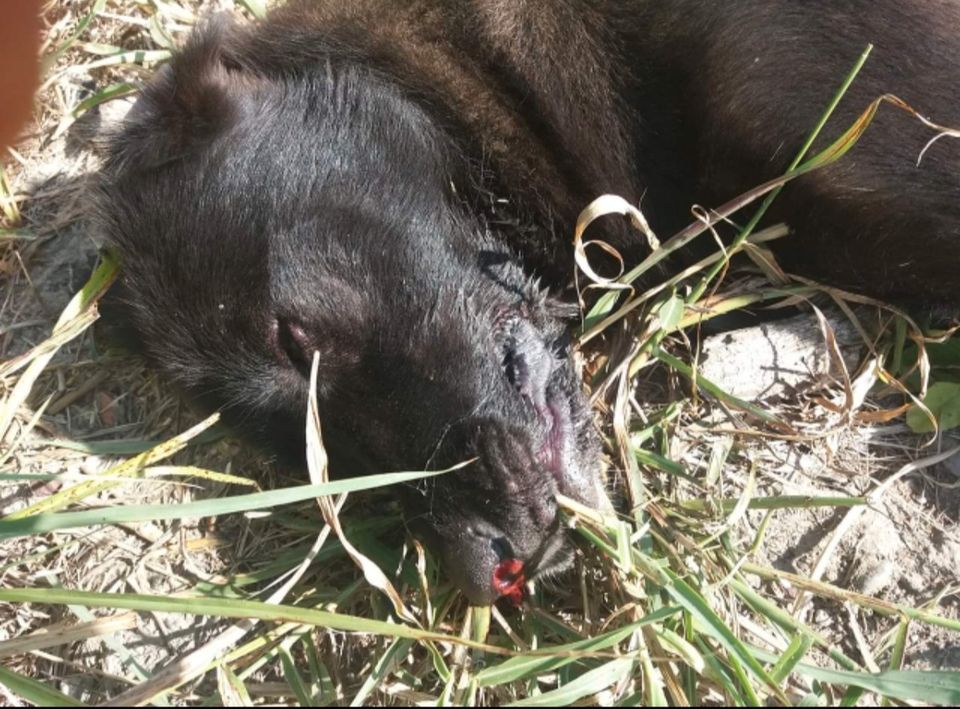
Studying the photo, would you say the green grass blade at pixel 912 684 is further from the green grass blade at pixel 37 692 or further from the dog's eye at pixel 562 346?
the green grass blade at pixel 37 692

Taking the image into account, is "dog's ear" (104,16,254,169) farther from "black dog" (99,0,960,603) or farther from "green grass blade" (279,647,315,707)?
"green grass blade" (279,647,315,707)

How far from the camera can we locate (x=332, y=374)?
7.93 ft

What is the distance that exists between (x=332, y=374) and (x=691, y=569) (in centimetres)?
105

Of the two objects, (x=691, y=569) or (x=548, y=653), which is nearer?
(x=548, y=653)

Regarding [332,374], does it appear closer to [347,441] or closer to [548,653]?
[347,441]

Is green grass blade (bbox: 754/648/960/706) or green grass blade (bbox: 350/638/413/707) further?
green grass blade (bbox: 350/638/413/707)

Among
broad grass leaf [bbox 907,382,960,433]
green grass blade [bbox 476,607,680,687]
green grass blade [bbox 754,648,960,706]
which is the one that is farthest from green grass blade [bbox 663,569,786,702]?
broad grass leaf [bbox 907,382,960,433]

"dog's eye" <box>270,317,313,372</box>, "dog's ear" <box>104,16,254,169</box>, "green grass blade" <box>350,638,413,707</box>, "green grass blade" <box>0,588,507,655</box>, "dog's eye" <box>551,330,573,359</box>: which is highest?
"dog's ear" <box>104,16,254,169</box>

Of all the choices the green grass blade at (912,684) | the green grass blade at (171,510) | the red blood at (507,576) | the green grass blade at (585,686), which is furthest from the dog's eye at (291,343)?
the green grass blade at (912,684)

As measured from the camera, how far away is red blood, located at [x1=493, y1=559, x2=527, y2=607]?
230 cm

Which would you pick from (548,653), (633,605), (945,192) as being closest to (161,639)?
(548,653)

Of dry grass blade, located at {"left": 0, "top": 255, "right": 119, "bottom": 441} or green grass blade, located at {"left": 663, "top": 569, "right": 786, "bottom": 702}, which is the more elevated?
dry grass blade, located at {"left": 0, "top": 255, "right": 119, "bottom": 441}

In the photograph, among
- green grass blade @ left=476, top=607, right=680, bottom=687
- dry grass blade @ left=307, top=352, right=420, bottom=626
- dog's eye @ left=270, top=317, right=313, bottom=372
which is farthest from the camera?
dog's eye @ left=270, top=317, right=313, bottom=372

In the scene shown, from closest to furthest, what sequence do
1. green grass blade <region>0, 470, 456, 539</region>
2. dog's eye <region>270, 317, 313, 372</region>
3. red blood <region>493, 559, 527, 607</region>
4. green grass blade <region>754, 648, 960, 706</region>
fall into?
green grass blade <region>754, 648, 960, 706</region> < green grass blade <region>0, 470, 456, 539</region> < red blood <region>493, 559, 527, 607</region> < dog's eye <region>270, 317, 313, 372</region>
